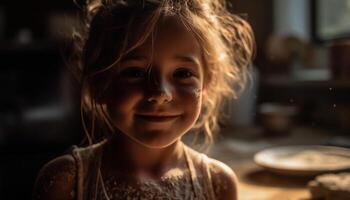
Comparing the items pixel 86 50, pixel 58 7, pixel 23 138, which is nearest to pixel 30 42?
pixel 58 7

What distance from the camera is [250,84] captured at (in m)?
1.06

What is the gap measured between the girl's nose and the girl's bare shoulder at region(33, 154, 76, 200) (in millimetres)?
129

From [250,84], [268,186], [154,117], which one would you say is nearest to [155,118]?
[154,117]

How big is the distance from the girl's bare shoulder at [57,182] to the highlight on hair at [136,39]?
60 millimetres

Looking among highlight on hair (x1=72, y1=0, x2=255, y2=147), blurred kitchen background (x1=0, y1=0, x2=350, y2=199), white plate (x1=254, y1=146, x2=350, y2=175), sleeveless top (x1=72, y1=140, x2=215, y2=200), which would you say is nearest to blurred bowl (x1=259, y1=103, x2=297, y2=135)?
blurred kitchen background (x1=0, y1=0, x2=350, y2=199)

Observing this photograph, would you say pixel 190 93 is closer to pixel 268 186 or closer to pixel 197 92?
pixel 197 92

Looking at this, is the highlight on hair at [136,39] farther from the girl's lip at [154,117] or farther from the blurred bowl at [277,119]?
the blurred bowl at [277,119]

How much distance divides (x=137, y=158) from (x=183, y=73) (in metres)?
0.11

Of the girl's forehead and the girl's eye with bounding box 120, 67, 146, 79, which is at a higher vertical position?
the girl's forehead

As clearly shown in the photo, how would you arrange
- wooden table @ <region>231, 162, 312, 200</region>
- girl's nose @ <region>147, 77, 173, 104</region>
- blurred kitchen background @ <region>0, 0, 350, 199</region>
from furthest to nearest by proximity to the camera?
blurred kitchen background @ <region>0, 0, 350, 199</region>
wooden table @ <region>231, 162, 312, 200</region>
girl's nose @ <region>147, 77, 173, 104</region>

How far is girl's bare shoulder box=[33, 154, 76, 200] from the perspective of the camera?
46 cm

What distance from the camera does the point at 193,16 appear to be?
1.57ft

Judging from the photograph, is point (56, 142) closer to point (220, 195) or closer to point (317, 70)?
point (317, 70)

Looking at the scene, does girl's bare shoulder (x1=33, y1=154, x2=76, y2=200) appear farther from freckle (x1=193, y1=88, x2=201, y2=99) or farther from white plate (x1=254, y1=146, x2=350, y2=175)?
white plate (x1=254, y1=146, x2=350, y2=175)
